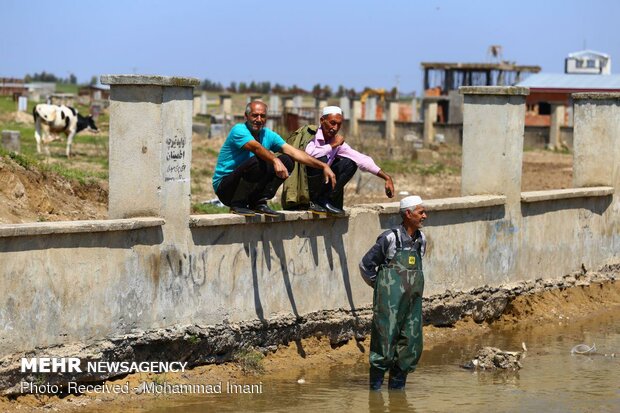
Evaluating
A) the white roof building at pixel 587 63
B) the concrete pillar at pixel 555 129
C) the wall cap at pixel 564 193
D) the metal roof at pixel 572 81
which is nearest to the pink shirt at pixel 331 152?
the wall cap at pixel 564 193

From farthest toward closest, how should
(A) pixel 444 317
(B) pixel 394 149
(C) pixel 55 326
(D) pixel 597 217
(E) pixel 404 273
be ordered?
(B) pixel 394 149, (D) pixel 597 217, (A) pixel 444 317, (E) pixel 404 273, (C) pixel 55 326

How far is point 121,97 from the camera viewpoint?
933cm

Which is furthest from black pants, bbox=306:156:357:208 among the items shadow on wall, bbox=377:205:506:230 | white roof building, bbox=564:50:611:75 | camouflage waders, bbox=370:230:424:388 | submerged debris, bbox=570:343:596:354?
white roof building, bbox=564:50:611:75

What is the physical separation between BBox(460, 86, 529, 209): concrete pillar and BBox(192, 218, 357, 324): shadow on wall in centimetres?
268

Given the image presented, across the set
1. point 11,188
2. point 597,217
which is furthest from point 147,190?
point 597,217

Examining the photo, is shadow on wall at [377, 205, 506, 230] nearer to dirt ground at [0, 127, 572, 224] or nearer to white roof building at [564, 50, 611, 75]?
dirt ground at [0, 127, 572, 224]

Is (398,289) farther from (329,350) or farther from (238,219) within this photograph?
(329,350)

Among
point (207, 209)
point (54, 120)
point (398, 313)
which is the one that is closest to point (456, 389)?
point (398, 313)

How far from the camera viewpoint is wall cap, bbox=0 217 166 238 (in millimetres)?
8391

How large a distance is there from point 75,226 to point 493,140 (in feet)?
19.4

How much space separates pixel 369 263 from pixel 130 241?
1.90 m

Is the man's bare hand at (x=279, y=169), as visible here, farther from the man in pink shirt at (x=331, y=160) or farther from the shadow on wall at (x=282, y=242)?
the man in pink shirt at (x=331, y=160)

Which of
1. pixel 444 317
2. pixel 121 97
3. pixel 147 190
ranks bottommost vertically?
pixel 444 317

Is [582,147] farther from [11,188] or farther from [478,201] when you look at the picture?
[11,188]
